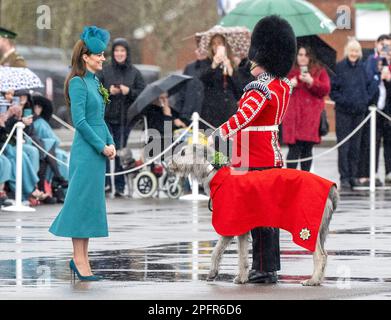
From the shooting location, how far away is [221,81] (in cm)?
2375

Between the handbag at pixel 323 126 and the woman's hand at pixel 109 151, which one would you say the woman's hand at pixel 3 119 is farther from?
the woman's hand at pixel 109 151

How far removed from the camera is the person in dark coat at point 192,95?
951 inches

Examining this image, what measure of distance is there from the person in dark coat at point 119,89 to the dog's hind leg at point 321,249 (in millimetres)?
11118

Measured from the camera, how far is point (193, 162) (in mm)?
13562

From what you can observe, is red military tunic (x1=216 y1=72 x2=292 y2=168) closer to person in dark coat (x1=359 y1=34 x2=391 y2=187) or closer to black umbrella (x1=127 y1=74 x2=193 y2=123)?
black umbrella (x1=127 y1=74 x2=193 y2=123)

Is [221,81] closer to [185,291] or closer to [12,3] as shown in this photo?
[185,291]

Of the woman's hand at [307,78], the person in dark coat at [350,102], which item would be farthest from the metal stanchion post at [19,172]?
the person in dark coat at [350,102]

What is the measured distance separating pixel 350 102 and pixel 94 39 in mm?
12613

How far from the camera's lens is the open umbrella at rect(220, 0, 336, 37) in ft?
82.2

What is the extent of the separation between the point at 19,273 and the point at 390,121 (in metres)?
13.4

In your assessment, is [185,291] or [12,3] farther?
[12,3]

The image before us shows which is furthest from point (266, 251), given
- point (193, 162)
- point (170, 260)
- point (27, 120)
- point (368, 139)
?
point (368, 139)

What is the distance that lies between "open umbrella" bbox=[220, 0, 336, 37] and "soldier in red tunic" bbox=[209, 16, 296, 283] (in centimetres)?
1109
